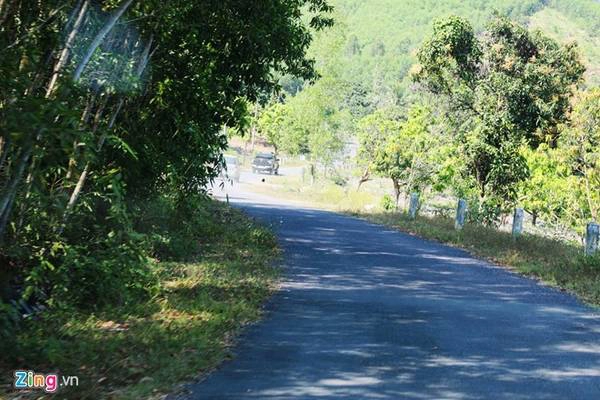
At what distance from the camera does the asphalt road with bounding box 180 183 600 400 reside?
620 cm

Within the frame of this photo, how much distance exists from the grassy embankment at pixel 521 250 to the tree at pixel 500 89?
95.8 inches

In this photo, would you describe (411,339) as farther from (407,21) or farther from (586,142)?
(407,21)

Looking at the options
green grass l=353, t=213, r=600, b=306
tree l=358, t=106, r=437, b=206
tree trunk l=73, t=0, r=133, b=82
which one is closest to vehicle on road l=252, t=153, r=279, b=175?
tree l=358, t=106, r=437, b=206

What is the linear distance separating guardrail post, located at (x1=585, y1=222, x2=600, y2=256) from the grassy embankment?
0.95ft

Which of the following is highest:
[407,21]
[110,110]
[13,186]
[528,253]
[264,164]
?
[407,21]

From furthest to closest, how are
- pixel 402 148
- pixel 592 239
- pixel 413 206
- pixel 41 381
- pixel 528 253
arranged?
pixel 402 148 < pixel 413 206 < pixel 528 253 < pixel 592 239 < pixel 41 381

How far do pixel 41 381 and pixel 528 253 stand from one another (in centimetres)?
1361

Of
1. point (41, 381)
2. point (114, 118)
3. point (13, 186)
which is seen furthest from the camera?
point (114, 118)

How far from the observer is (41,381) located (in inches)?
225

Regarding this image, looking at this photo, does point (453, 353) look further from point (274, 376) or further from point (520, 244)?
point (520, 244)

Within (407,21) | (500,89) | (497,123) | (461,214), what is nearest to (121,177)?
(461,214)

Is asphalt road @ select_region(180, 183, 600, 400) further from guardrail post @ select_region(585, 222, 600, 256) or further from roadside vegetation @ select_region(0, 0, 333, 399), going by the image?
guardrail post @ select_region(585, 222, 600, 256)

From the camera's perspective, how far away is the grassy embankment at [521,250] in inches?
528

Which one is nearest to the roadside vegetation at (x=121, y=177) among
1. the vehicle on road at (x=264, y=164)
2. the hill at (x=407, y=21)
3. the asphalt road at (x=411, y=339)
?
the asphalt road at (x=411, y=339)
